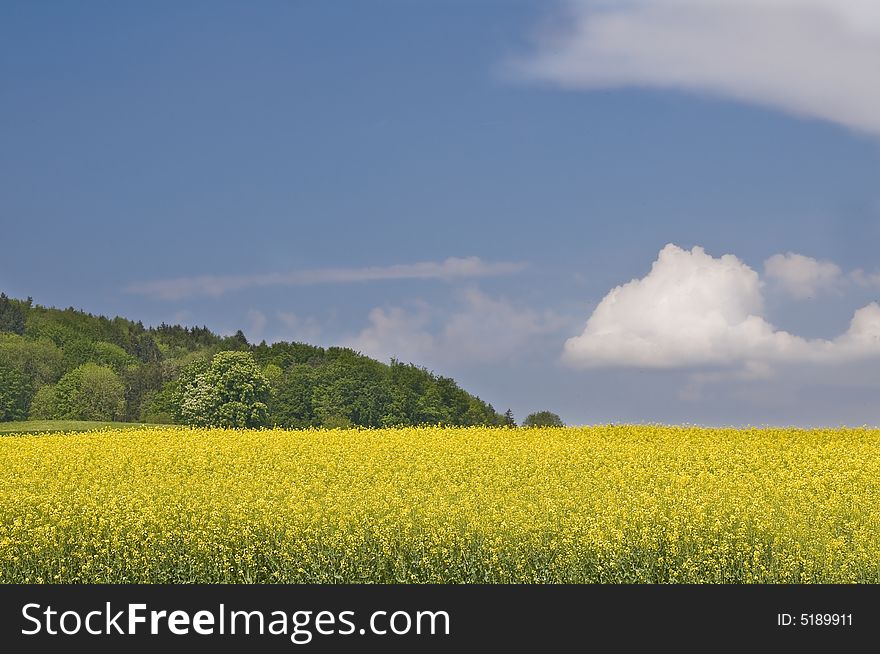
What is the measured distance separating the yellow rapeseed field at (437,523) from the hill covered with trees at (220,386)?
38.5 meters

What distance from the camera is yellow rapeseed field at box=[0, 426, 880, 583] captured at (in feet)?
44.0

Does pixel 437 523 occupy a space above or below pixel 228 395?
below

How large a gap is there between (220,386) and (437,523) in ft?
151

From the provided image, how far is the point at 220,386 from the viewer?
58.3 metres

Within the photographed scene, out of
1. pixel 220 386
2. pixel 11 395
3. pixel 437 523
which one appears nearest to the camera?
pixel 437 523

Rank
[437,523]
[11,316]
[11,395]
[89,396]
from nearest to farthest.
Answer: [437,523] → [11,395] → [89,396] → [11,316]

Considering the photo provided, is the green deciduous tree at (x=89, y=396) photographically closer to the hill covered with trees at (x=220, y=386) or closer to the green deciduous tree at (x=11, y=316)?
the hill covered with trees at (x=220, y=386)

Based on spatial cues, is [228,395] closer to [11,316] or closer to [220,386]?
[220,386]

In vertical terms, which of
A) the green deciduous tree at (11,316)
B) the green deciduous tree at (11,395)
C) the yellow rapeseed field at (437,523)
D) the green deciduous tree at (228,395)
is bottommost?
the yellow rapeseed field at (437,523)

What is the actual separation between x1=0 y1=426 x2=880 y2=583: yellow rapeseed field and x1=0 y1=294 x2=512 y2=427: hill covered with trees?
38506mm

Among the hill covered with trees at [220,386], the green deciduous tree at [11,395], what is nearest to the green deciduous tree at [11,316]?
the hill covered with trees at [220,386]

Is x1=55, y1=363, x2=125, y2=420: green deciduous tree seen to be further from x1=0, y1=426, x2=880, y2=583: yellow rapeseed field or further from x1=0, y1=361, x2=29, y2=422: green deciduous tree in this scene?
x1=0, y1=426, x2=880, y2=583: yellow rapeseed field

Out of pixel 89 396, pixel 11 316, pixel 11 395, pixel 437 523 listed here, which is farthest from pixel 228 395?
pixel 11 316

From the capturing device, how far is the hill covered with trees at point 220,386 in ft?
194
